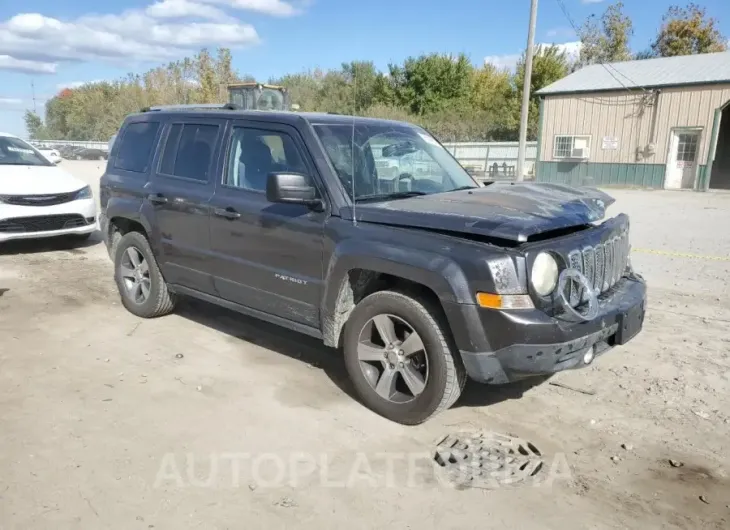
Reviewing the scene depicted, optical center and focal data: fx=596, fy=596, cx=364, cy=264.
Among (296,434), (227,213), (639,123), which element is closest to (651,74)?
(639,123)

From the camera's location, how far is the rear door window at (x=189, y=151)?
4.86 metres

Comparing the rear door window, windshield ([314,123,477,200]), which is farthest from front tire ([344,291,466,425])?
the rear door window

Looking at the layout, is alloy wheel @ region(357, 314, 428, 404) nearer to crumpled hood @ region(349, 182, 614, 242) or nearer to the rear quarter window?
crumpled hood @ region(349, 182, 614, 242)

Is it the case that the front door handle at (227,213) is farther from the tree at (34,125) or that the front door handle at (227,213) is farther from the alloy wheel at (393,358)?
the tree at (34,125)

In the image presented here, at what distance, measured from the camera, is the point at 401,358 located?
3693mm

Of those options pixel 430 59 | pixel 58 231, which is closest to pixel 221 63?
pixel 430 59

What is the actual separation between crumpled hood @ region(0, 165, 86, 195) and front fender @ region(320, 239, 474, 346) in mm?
6297

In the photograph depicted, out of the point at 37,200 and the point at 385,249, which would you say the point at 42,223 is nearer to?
the point at 37,200

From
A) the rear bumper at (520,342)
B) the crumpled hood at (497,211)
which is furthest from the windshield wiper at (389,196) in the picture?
the rear bumper at (520,342)

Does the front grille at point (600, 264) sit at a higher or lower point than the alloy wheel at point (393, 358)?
higher

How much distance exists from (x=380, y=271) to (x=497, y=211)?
78cm

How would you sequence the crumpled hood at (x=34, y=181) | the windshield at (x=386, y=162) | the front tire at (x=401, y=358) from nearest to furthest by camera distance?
the front tire at (x=401, y=358), the windshield at (x=386, y=162), the crumpled hood at (x=34, y=181)

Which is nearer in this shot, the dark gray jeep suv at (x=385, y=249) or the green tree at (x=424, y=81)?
the dark gray jeep suv at (x=385, y=249)

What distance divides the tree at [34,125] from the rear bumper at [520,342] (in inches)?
3423
